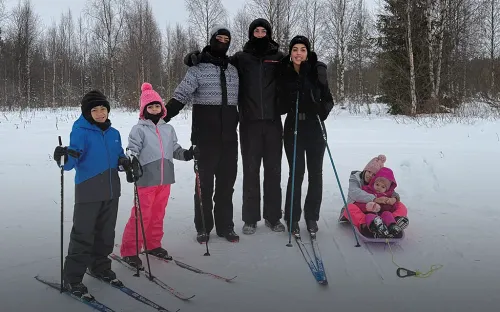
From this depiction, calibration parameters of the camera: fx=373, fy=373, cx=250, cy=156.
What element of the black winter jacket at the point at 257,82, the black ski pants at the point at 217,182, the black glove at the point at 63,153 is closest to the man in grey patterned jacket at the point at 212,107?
the black ski pants at the point at 217,182

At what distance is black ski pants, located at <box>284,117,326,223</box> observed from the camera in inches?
167

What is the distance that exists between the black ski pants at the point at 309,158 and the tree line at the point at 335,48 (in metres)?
12.8

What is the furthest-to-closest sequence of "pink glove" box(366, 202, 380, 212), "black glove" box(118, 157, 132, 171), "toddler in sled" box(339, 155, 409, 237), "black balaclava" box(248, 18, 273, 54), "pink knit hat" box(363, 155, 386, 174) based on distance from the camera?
"pink knit hat" box(363, 155, 386, 174), "black balaclava" box(248, 18, 273, 54), "pink glove" box(366, 202, 380, 212), "toddler in sled" box(339, 155, 409, 237), "black glove" box(118, 157, 132, 171)

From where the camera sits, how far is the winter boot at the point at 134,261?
325 centimetres

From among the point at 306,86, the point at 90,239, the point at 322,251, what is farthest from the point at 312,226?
the point at 90,239

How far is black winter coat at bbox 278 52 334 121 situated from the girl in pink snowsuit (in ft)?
4.36

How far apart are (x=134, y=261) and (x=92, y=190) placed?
2.59 ft

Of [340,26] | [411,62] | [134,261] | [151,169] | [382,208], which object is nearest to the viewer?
[134,261]

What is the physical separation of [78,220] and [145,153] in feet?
2.77

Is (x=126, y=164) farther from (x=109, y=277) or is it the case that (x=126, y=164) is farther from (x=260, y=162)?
(x=260, y=162)

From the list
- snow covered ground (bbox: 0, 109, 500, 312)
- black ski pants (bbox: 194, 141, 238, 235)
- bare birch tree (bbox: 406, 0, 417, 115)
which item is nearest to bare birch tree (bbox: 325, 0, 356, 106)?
bare birch tree (bbox: 406, 0, 417, 115)

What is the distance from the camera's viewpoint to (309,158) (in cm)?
430

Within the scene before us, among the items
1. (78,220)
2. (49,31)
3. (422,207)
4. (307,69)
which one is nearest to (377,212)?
(422,207)

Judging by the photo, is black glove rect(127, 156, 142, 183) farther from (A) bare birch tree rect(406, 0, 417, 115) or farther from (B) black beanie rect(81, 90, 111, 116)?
(A) bare birch tree rect(406, 0, 417, 115)
